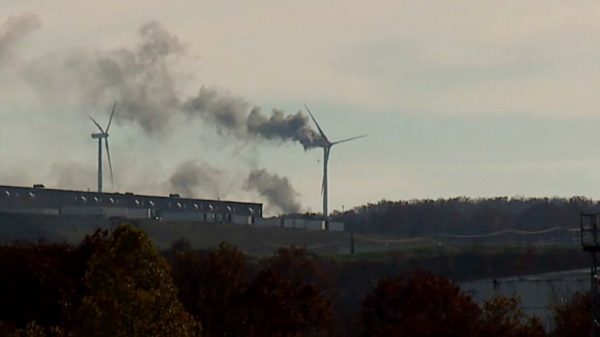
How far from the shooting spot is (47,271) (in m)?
95.6

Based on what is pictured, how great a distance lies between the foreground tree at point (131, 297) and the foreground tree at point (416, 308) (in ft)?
108

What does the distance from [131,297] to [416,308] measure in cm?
4843

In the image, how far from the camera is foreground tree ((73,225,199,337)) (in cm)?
6556

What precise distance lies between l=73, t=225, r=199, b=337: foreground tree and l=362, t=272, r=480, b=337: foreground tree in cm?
3278

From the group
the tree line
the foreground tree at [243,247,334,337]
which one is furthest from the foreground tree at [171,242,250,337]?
the foreground tree at [243,247,334,337]

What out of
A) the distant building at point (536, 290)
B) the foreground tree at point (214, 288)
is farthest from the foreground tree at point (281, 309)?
the distant building at point (536, 290)

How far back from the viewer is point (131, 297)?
2608 inches

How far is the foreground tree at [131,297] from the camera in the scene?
215 feet

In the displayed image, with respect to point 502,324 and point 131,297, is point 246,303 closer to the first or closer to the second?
point 502,324

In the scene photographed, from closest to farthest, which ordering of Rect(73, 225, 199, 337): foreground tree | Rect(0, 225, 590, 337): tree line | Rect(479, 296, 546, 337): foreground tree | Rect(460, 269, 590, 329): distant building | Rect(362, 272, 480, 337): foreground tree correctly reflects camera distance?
Rect(73, 225, 199, 337): foreground tree < Rect(0, 225, 590, 337): tree line < Rect(479, 296, 546, 337): foreground tree < Rect(362, 272, 480, 337): foreground tree < Rect(460, 269, 590, 329): distant building

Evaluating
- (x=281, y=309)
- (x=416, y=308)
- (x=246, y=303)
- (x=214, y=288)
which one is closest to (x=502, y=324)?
(x=281, y=309)

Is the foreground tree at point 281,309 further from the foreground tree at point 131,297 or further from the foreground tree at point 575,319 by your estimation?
the foreground tree at point 131,297

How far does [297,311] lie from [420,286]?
15479 mm

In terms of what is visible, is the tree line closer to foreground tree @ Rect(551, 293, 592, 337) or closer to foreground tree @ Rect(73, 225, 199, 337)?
foreground tree @ Rect(551, 293, 592, 337)
